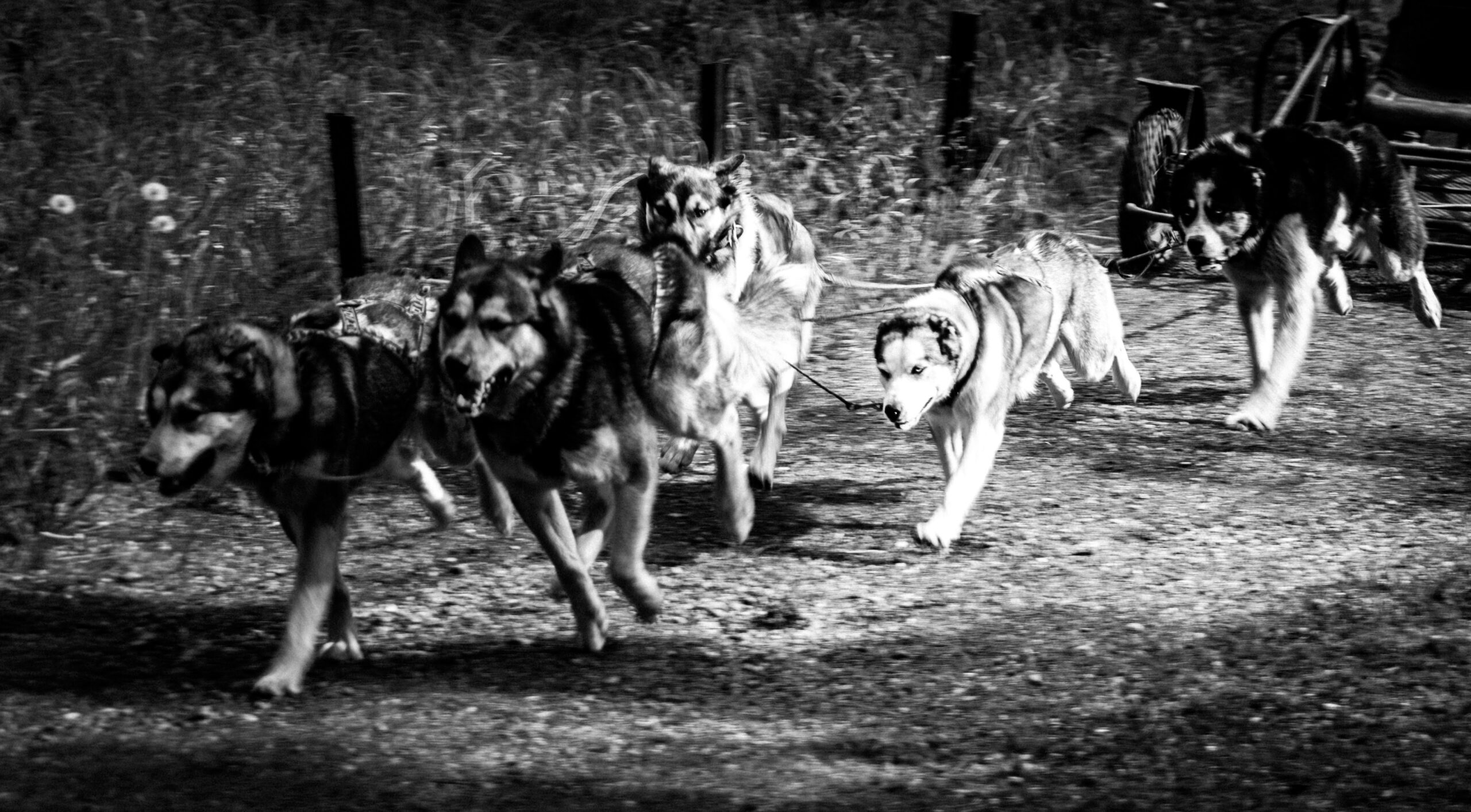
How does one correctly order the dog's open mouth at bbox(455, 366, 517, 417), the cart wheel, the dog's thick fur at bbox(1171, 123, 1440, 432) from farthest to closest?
the cart wheel, the dog's thick fur at bbox(1171, 123, 1440, 432), the dog's open mouth at bbox(455, 366, 517, 417)

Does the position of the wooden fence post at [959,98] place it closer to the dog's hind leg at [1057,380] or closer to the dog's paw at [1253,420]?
the dog's hind leg at [1057,380]

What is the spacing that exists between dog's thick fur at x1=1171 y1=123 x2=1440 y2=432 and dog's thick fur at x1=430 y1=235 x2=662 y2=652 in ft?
9.87

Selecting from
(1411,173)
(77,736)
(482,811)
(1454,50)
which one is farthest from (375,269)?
(1454,50)

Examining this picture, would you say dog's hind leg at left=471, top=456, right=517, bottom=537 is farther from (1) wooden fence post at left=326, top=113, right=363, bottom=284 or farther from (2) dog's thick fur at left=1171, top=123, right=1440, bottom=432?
(2) dog's thick fur at left=1171, top=123, right=1440, bottom=432

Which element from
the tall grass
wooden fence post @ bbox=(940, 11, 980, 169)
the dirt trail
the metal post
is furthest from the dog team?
wooden fence post @ bbox=(940, 11, 980, 169)

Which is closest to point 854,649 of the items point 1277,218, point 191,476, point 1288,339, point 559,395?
point 559,395

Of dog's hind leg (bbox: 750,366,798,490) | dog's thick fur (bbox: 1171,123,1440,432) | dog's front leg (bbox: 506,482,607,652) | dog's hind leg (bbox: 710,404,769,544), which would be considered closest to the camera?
dog's front leg (bbox: 506,482,607,652)

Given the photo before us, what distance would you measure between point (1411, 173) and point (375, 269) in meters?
5.37

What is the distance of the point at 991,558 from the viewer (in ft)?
18.6

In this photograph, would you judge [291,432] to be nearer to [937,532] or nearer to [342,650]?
[342,650]

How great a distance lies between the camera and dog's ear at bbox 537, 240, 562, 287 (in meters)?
4.58

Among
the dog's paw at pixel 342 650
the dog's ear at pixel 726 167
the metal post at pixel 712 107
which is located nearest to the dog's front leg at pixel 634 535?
the dog's paw at pixel 342 650

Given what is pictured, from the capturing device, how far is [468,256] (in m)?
4.64

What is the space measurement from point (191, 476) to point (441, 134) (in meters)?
5.95
